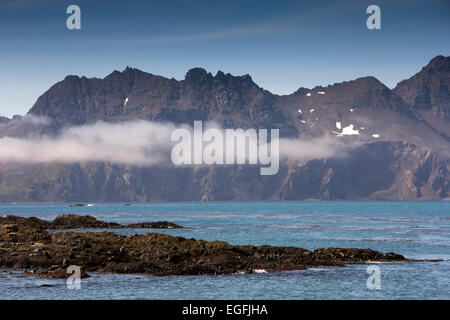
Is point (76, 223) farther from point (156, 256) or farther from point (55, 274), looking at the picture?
point (55, 274)

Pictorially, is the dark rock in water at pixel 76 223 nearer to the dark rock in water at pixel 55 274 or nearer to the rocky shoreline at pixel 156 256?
the rocky shoreline at pixel 156 256

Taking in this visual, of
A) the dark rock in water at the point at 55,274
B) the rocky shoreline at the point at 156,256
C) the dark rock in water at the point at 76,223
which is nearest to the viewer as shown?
the dark rock in water at the point at 55,274

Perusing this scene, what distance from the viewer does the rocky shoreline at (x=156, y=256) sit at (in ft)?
177

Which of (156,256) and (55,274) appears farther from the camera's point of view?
(156,256)

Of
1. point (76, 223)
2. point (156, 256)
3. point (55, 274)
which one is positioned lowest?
point (76, 223)

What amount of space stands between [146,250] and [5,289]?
1968cm

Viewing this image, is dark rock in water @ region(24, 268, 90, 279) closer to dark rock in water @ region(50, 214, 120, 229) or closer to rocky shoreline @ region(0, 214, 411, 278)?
rocky shoreline @ region(0, 214, 411, 278)

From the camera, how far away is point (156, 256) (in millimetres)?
59031

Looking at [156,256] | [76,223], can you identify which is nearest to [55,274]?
[156,256]

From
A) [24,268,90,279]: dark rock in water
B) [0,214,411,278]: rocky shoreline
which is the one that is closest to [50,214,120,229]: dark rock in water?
[0,214,411,278]: rocky shoreline

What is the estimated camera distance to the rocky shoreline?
54.0 m

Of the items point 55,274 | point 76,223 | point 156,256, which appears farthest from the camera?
point 76,223

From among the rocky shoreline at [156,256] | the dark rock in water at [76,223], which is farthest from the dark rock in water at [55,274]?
the dark rock in water at [76,223]
